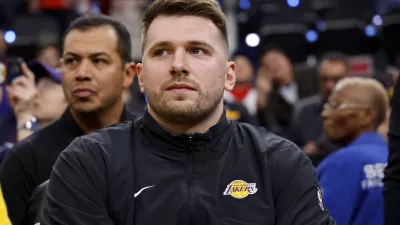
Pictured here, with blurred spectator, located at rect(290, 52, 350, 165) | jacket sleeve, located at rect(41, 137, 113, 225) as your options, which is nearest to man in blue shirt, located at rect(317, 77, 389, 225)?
jacket sleeve, located at rect(41, 137, 113, 225)

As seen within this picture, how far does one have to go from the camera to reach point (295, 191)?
2768 mm

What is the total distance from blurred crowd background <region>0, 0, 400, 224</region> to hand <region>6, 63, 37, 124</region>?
3.19 meters

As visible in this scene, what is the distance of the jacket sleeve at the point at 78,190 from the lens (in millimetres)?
2602

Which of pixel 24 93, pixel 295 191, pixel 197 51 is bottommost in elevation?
pixel 295 191

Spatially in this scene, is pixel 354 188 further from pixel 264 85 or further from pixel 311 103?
pixel 264 85

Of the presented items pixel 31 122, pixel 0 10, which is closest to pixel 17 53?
pixel 0 10

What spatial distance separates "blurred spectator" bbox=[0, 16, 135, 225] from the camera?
12.6 feet

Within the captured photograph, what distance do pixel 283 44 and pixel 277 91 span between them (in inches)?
75.2

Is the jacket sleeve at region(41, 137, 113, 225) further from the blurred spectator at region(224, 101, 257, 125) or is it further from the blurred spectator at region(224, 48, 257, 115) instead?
the blurred spectator at region(224, 48, 257, 115)

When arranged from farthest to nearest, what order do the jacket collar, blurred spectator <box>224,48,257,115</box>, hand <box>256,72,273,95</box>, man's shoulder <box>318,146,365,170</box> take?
blurred spectator <box>224,48,257,115</box> → hand <box>256,72,273,95</box> → the jacket collar → man's shoulder <box>318,146,365,170</box>

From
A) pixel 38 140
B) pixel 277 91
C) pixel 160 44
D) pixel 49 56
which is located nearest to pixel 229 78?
pixel 160 44

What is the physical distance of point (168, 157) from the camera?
279cm

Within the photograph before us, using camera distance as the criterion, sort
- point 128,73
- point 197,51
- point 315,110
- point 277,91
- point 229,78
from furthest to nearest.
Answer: point 277,91, point 315,110, point 128,73, point 229,78, point 197,51

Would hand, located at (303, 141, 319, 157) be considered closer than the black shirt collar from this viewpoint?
No
